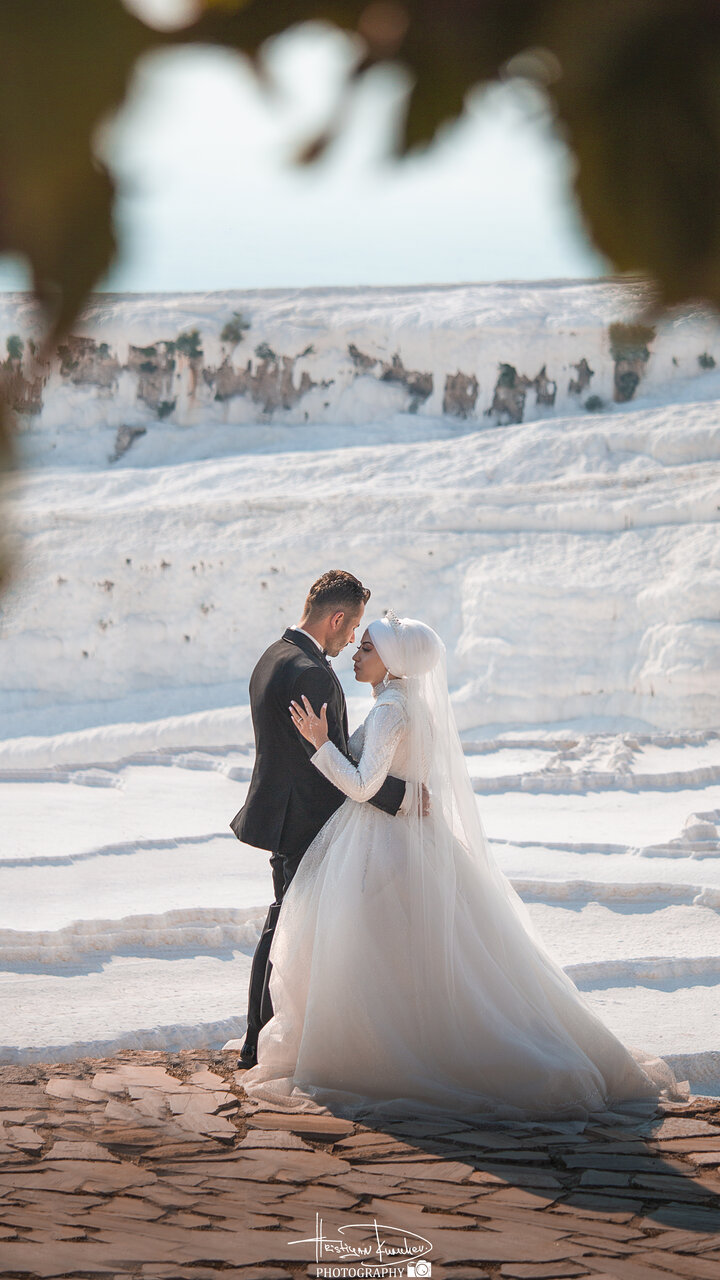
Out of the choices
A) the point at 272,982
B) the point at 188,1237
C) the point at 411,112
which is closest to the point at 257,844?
the point at 272,982

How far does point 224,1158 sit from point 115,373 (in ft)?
67.9

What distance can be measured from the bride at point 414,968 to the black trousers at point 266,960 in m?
0.11

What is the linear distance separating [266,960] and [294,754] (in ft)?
2.27

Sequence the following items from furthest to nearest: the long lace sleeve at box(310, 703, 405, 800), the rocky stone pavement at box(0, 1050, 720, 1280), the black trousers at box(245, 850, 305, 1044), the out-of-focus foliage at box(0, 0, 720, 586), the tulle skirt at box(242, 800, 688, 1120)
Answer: the black trousers at box(245, 850, 305, 1044) → the long lace sleeve at box(310, 703, 405, 800) → the tulle skirt at box(242, 800, 688, 1120) → the rocky stone pavement at box(0, 1050, 720, 1280) → the out-of-focus foliage at box(0, 0, 720, 586)

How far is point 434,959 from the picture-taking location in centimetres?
360

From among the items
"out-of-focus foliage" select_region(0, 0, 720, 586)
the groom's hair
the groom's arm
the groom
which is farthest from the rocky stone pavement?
"out-of-focus foliage" select_region(0, 0, 720, 586)

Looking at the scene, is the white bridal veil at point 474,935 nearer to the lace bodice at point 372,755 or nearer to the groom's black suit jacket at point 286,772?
the lace bodice at point 372,755

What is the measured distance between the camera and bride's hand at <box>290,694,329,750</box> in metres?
3.68

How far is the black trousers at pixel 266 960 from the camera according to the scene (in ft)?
12.9

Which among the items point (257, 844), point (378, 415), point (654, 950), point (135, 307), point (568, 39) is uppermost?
point (135, 307)

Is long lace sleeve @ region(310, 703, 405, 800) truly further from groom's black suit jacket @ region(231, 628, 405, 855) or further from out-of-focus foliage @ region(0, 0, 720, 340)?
out-of-focus foliage @ region(0, 0, 720, 340)

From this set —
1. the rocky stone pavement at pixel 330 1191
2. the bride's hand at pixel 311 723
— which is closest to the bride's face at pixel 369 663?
the bride's hand at pixel 311 723

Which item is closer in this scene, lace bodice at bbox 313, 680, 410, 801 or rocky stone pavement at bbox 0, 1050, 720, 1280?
rocky stone pavement at bbox 0, 1050, 720, 1280

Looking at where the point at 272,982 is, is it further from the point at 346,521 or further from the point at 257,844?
the point at 346,521
